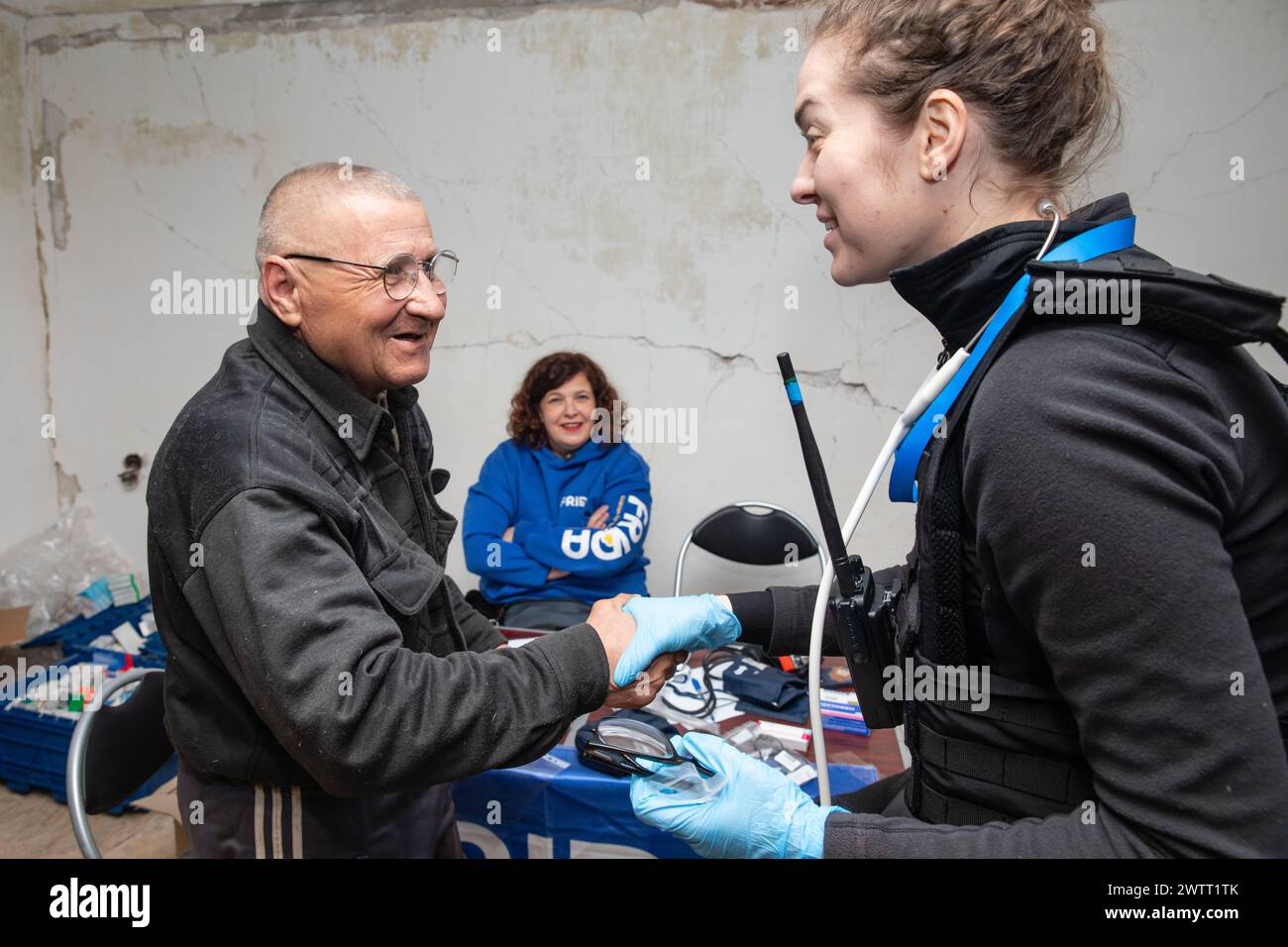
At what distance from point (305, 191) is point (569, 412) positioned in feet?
6.44

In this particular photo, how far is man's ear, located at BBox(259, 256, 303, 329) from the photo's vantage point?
4.28ft

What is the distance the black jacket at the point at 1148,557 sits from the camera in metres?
0.70

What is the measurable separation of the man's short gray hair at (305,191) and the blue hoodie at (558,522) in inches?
72.2

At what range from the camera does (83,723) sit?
1.59 m

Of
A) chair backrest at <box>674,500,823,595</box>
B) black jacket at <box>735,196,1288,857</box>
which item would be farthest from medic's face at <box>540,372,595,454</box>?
black jacket at <box>735,196,1288,857</box>

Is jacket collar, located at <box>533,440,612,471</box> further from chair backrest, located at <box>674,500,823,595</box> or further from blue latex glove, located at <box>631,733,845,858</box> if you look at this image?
blue latex glove, located at <box>631,733,845,858</box>

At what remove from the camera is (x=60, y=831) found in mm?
2727

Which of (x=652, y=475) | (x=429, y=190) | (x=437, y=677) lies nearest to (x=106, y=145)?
(x=429, y=190)

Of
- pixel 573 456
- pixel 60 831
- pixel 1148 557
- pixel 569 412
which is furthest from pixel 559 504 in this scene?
pixel 1148 557

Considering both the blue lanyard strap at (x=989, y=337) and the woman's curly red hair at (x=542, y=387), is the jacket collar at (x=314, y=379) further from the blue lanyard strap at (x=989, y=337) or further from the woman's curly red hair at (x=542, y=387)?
the woman's curly red hair at (x=542, y=387)

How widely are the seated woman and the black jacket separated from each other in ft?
7.38

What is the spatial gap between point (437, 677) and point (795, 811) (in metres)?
0.54

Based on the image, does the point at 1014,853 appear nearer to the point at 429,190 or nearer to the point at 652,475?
the point at 652,475
